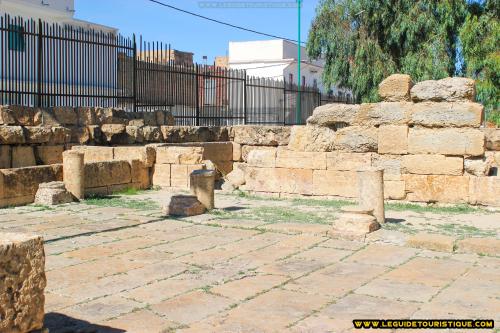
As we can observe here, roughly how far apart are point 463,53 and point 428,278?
54.3 feet

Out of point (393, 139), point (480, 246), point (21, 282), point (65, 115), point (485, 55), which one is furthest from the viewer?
point (485, 55)

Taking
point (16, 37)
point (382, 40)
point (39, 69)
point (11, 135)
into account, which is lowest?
point (11, 135)

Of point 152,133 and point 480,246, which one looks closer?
point 480,246

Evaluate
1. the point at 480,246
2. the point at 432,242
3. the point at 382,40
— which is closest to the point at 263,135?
the point at 432,242

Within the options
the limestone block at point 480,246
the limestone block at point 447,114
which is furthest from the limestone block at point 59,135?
the limestone block at point 480,246

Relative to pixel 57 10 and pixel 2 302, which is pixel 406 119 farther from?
pixel 57 10

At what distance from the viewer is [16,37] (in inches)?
479

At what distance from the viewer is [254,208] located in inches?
415

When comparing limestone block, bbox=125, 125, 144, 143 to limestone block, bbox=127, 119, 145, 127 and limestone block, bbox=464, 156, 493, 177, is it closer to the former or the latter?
limestone block, bbox=127, 119, 145, 127

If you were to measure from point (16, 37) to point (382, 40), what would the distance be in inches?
628

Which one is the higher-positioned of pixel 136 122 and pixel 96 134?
pixel 136 122

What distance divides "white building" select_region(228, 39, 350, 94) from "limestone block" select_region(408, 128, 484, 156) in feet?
82.1

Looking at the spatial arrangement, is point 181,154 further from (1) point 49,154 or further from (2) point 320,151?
(2) point 320,151

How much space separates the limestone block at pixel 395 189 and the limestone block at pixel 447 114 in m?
1.22
